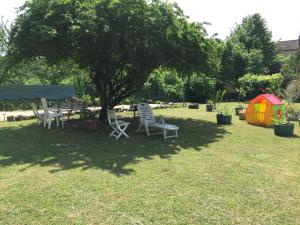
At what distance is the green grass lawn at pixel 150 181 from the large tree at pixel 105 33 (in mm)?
2955

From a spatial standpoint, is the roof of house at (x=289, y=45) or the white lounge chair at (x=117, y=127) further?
the roof of house at (x=289, y=45)

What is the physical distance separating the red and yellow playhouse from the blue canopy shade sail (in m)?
12.0

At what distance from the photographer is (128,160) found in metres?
7.37

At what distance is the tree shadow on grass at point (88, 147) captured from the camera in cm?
715

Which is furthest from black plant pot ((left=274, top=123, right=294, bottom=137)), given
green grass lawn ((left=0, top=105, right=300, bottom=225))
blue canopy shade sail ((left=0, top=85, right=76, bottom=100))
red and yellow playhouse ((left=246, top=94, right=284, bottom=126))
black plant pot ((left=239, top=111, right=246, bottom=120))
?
blue canopy shade sail ((left=0, top=85, right=76, bottom=100))

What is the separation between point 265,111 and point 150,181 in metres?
8.47

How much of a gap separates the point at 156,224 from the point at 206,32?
10541 millimetres

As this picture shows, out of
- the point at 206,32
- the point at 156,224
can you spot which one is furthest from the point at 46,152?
the point at 206,32

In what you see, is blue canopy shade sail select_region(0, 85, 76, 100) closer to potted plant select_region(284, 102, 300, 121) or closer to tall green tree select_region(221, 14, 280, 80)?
potted plant select_region(284, 102, 300, 121)

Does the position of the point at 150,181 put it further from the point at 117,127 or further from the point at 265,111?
the point at 265,111

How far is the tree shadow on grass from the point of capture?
7148 millimetres

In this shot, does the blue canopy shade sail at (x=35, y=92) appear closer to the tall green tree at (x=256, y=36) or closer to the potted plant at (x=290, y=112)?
the potted plant at (x=290, y=112)

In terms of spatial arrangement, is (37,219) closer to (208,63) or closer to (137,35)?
(137,35)

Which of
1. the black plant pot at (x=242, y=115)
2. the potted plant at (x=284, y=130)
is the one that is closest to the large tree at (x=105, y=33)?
the black plant pot at (x=242, y=115)
